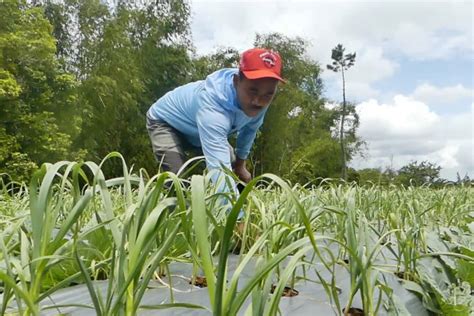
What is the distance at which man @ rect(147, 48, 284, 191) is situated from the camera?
1.96m

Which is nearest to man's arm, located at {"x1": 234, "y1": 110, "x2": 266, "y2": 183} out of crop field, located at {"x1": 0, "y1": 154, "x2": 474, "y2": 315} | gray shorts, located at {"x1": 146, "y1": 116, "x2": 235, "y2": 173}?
gray shorts, located at {"x1": 146, "y1": 116, "x2": 235, "y2": 173}

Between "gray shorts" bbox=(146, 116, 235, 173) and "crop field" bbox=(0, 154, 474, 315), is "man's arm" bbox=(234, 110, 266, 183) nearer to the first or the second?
"gray shorts" bbox=(146, 116, 235, 173)

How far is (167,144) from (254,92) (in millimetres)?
655

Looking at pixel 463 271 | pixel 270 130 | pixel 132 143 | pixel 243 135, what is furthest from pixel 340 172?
pixel 463 271

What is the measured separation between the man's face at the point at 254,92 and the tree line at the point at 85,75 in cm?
707

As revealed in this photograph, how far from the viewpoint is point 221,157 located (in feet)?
6.45

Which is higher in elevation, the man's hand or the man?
the man

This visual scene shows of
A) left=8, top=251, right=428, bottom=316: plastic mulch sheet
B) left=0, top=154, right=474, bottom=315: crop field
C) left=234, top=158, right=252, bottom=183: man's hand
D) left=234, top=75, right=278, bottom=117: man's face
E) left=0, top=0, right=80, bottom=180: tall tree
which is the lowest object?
left=8, top=251, right=428, bottom=316: plastic mulch sheet

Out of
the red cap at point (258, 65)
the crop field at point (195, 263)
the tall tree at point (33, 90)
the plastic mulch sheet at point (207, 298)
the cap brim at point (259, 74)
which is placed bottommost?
the plastic mulch sheet at point (207, 298)

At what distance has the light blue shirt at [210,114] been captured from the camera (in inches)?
77.5

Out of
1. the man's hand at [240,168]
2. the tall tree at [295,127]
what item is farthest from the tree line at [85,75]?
the man's hand at [240,168]

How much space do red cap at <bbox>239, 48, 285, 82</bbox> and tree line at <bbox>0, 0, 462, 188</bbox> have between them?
7.16m

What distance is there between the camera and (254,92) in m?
2.05

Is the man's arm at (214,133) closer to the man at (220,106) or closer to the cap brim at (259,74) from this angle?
the man at (220,106)
